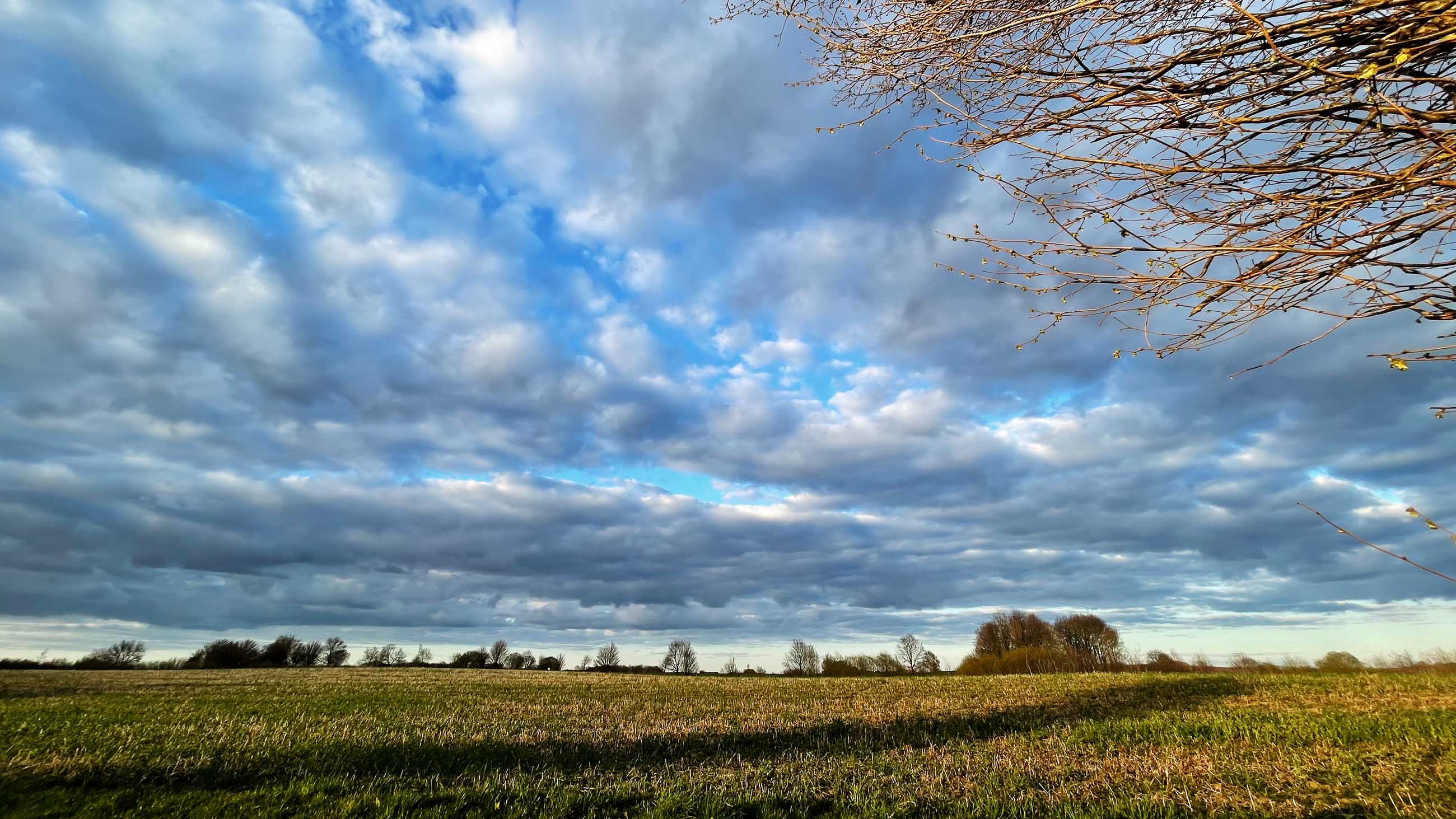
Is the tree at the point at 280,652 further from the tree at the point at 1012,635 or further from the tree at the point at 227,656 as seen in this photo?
the tree at the point at 1012,635

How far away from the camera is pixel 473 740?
16031mm

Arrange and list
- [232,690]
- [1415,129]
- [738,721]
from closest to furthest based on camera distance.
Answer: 1. [1415,129]
2. [738,721]
3. [232,690]

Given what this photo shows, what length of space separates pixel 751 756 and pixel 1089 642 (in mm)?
119118

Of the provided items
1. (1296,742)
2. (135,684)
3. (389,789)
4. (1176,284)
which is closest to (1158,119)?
(1176,284)

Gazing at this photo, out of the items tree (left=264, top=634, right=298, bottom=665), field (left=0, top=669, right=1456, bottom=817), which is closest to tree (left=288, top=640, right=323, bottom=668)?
tree (left=264, top=634, right=298, bottom=665)

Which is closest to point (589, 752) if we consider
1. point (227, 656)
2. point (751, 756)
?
point (751, 756)

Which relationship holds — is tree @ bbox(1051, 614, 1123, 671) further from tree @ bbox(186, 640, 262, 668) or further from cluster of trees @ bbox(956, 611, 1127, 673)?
tree @ bbox(186, 640, 262, 668)

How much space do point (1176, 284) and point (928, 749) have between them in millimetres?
13811

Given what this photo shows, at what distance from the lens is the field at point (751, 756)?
9.63 m

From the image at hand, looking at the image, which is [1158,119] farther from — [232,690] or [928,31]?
[232,690]

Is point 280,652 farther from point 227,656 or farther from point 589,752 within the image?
point 589,752

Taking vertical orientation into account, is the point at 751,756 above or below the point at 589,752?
above

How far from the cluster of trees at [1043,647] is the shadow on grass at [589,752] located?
7469 centimetres

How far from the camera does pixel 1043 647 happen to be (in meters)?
109
